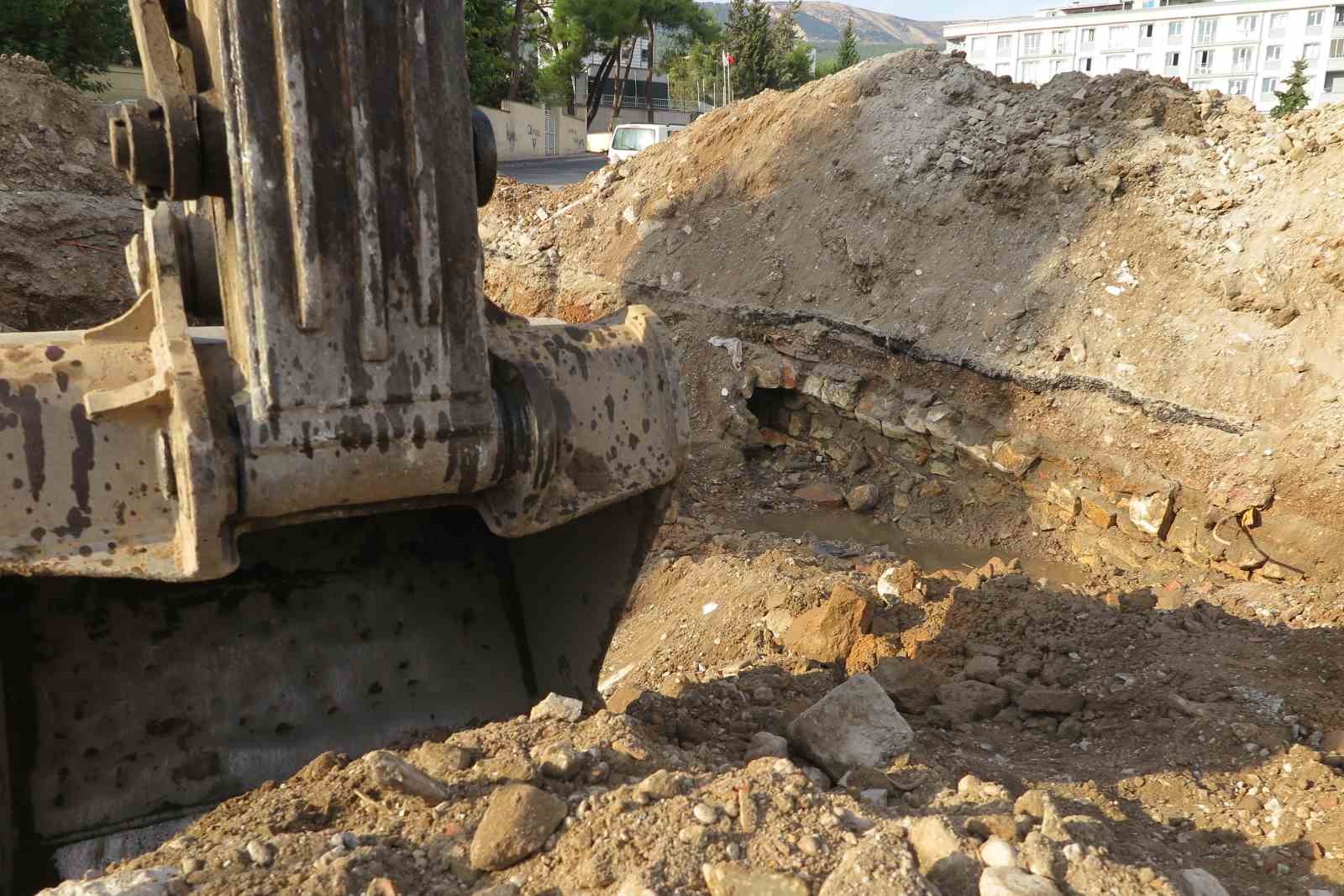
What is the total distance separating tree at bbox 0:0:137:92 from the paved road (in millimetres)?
7431

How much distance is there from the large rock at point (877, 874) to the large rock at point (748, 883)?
1.9 inches

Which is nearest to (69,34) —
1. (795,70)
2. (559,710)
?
(559,710)

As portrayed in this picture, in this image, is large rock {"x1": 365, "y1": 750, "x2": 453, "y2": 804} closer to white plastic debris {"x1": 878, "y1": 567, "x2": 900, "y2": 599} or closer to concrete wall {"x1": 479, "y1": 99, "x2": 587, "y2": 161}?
white plastic debris {"x1": 878, "y1": 567, "x2": 900, "y2": 599}

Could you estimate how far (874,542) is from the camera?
20.6ft

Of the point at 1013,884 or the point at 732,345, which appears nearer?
the point at 1013,884

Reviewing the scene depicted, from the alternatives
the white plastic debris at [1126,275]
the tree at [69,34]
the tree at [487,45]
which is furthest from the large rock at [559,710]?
the tree at [487,45]

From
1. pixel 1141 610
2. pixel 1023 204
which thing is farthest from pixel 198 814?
pixel 1023 204

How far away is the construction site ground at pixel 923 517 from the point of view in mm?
2068

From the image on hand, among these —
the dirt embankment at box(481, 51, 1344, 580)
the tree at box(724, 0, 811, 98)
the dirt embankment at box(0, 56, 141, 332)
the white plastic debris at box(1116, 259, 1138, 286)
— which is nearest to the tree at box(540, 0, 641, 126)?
the tree at box(724, 0, 811, 98)

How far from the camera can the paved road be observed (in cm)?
2247

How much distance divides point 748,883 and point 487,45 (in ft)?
100

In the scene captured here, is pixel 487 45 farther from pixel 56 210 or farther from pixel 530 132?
pixel 56 210

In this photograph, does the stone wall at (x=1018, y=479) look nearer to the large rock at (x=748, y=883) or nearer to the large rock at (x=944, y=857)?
the large rock at (x=944, y=857)

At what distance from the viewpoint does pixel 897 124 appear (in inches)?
311
